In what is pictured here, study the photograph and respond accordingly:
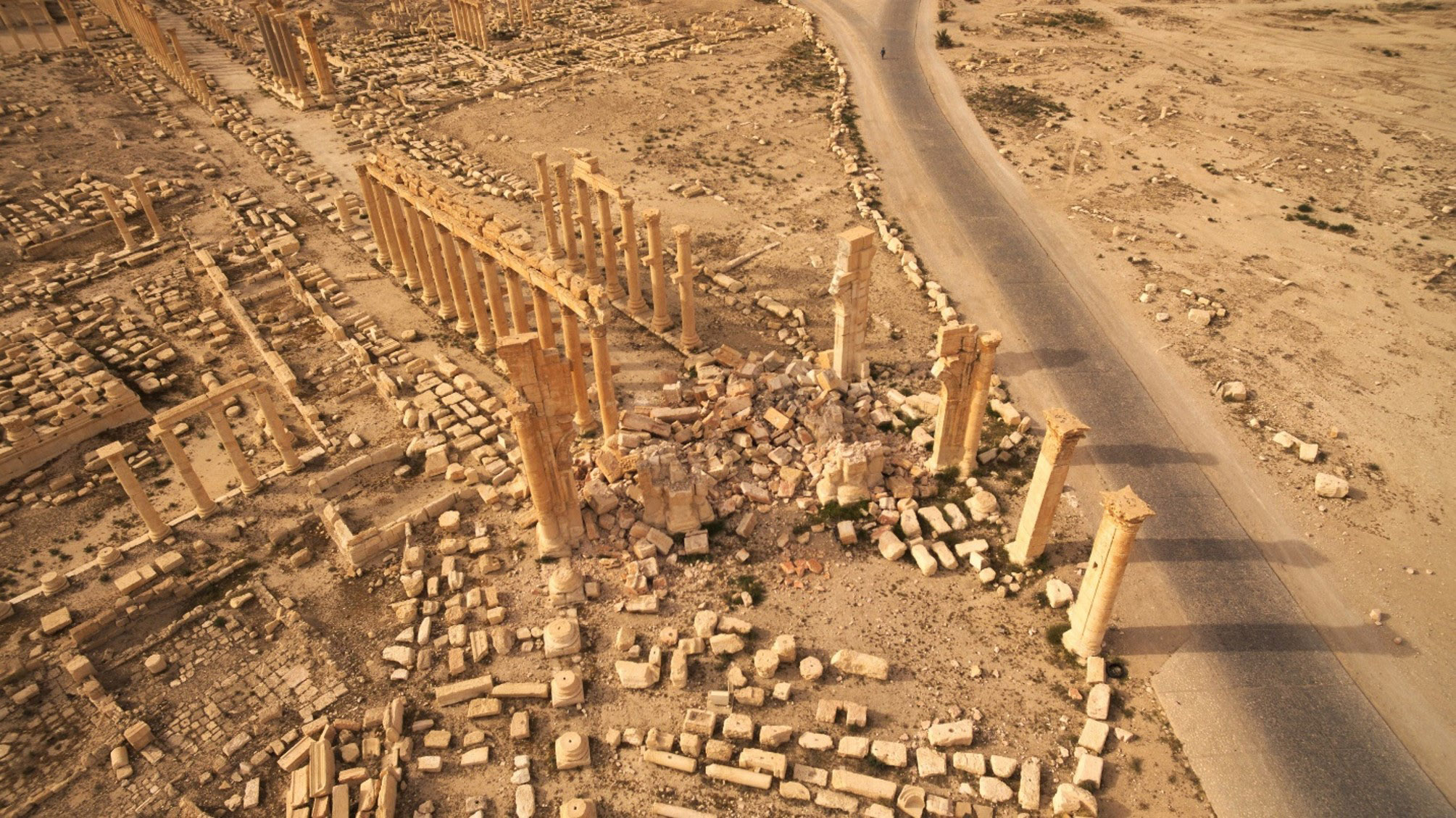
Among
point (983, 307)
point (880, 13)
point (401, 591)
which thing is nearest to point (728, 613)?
point (401, 591)

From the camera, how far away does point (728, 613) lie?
57.3 feet

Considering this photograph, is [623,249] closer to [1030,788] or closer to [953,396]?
[953,396]

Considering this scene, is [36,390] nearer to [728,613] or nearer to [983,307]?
[728,613]

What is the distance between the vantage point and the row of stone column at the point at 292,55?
44688 mm

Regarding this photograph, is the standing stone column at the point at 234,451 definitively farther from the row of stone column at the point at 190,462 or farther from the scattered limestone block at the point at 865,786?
the scattered limestone block at the point at 865,786

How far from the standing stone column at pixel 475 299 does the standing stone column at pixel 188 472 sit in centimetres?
866

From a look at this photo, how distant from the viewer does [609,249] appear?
27656 millimetres

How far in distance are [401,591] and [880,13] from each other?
54822 millimetres

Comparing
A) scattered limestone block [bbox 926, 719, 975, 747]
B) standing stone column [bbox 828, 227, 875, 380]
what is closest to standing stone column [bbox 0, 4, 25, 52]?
standing stone column [bbox 828, 227, 875, 380]

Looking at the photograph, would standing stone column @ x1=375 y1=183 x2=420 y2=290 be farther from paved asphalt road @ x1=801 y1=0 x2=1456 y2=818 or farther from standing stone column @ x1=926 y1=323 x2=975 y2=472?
paved asphalt road @ x1=801 y1=0 x2=1456 y2=818

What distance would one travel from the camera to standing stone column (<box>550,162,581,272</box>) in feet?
86.2

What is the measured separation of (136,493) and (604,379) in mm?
11082

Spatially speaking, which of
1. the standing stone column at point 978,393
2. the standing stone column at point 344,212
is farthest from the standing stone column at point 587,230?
the standing stone column at point 978,393

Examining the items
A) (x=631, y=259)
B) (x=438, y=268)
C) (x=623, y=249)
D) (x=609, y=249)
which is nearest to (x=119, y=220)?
(x=438, y=268)
